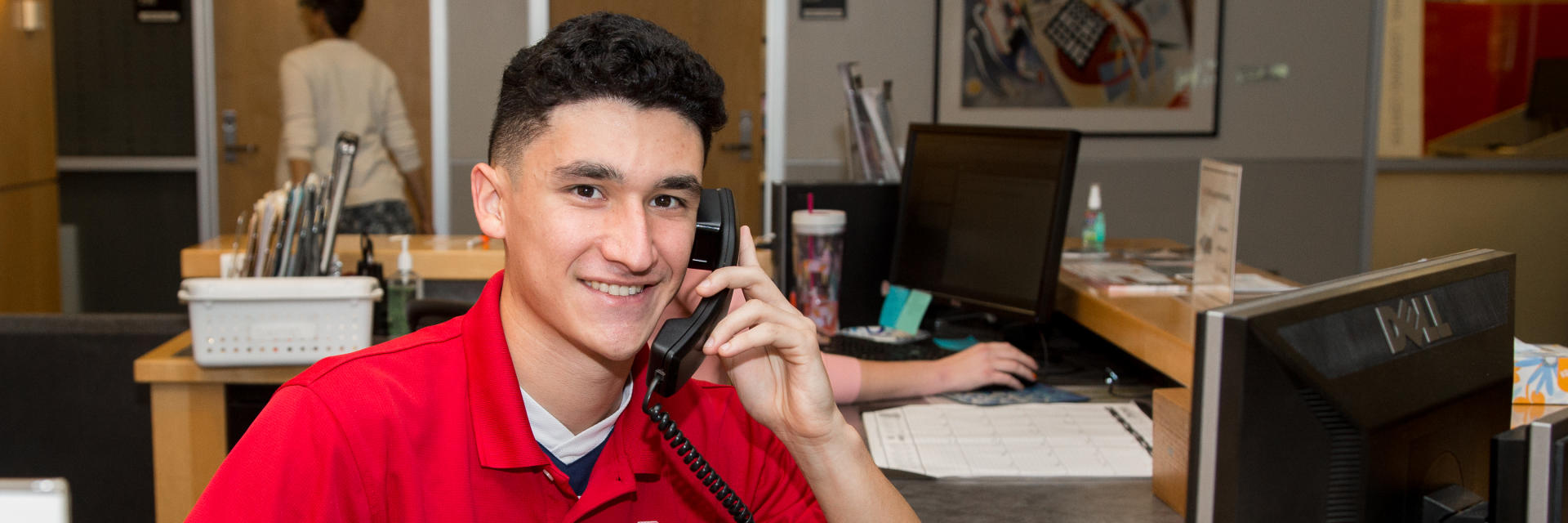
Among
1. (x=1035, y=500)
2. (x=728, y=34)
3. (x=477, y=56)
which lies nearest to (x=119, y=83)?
(x=477, y=56)

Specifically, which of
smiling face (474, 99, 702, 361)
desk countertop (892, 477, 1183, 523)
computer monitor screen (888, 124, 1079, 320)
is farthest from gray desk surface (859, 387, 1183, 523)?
computer monitor screen (888, 124, 1079, 320)

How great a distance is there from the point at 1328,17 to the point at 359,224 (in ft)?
11.6

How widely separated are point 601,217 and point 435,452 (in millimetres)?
247

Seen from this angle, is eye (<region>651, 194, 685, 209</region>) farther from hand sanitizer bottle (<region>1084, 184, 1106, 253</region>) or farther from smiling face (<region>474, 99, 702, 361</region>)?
hand sanitizer bottle (<region>1084, 184, 1106, 253</region>)

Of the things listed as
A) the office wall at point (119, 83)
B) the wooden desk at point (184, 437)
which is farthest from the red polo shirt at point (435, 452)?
the office wall at point (119, 83)

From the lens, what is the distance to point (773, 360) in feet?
3.97

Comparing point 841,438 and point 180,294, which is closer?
point 841,438

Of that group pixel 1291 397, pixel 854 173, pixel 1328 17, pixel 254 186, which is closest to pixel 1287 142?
pixel 1328 17

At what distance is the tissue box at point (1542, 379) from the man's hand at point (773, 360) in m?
0.84

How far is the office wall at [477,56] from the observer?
426cm

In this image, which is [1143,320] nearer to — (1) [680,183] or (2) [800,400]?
(2) [800,400]

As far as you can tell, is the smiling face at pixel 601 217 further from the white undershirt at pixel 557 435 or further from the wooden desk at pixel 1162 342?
the wooden desk at pixel 1162 342

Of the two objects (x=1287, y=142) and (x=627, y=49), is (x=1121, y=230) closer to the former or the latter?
(x=1287, y=142)

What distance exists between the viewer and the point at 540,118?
3.53ft
